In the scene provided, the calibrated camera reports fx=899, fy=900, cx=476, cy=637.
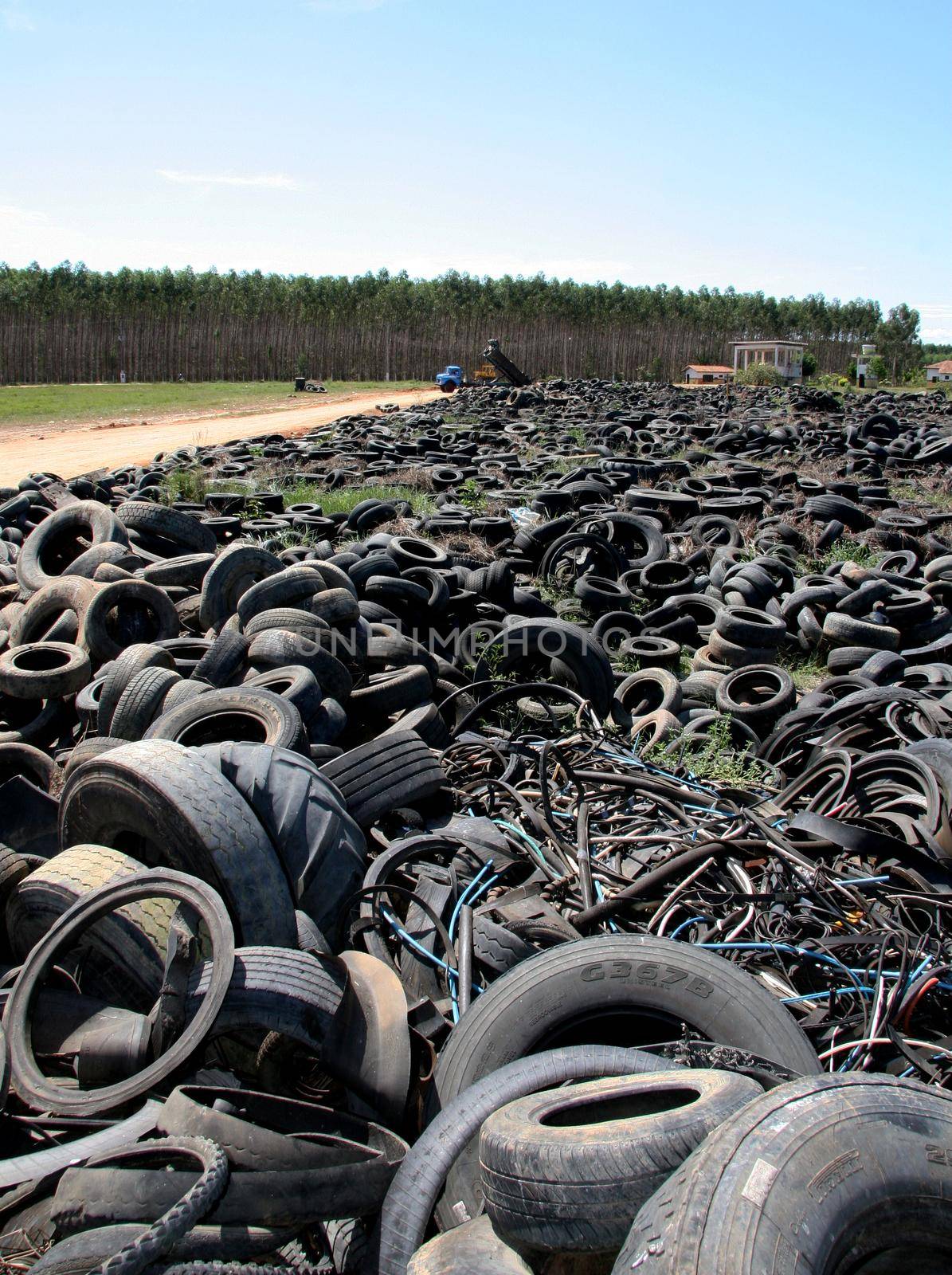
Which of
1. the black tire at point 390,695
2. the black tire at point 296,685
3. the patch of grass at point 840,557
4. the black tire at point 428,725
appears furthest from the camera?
the patch of grass at point 840,557

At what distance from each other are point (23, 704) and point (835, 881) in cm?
575

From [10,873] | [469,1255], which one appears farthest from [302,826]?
[469,1255]

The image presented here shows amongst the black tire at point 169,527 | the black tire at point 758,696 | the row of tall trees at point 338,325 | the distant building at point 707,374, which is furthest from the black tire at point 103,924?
the distant building at point 707,374

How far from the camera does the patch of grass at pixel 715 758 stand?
644 centimetres

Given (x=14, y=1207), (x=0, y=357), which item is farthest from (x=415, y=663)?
(x=0, y=357)

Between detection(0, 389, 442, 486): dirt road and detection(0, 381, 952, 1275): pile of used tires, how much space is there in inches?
389

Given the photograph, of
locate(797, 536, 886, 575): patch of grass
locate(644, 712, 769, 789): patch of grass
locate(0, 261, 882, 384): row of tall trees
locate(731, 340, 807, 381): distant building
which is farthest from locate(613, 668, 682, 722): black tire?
locate(731, 340, 807, 381): distant building

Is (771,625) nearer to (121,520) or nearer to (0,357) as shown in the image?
(121,520)

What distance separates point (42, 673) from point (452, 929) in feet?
13.0

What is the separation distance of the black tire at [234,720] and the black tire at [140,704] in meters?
0.07

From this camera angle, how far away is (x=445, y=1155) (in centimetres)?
267

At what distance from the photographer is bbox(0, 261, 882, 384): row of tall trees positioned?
47062 mm

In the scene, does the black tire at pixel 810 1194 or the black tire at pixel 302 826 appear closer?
the black tire at pixel 810 1194

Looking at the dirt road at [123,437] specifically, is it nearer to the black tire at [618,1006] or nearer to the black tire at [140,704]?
the black tire at [140,704]
